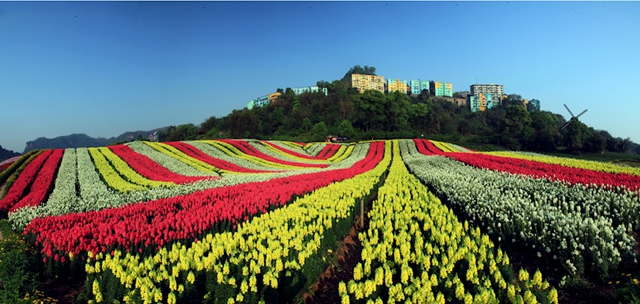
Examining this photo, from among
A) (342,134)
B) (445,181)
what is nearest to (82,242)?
(445,181)

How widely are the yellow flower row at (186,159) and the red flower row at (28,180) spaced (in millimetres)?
8622

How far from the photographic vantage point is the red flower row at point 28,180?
48.6 ft

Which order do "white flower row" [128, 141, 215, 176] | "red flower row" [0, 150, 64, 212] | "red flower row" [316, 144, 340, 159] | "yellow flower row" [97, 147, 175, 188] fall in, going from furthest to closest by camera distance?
1. "red flower row" [316, 144, 340, 159]
2. "white flower row" [128, 141, 215, 176]
3. "yellow flower row" [97, 147, 175, 188]
4. "red flower row" [0, 150, 64, 212]

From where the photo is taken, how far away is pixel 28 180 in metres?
20.1

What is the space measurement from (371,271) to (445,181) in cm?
916

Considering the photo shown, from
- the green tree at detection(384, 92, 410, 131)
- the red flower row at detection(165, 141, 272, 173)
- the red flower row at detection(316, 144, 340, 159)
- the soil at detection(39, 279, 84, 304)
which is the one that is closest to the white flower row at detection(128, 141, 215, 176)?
the red flower row at detection(165, 141, 272, 173)

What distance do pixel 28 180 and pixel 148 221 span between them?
14.9 m

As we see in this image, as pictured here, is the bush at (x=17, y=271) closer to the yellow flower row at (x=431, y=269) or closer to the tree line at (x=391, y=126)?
the yellow flower row at (x=431, y=269)

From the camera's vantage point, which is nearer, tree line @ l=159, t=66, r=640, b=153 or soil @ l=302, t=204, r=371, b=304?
soil @ l=302, t=204, r=371, b=304

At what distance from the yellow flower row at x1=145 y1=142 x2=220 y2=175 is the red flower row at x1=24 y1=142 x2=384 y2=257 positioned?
1256cm

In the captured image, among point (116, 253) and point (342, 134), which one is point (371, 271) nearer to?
point (116, 253)

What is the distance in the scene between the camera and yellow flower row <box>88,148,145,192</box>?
56.9ft

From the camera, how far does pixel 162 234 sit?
8766mm

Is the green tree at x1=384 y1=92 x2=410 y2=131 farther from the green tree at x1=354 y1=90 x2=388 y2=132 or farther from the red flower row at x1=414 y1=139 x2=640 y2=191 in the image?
the red flower row at x1=414 y1=139 x2=640 y2=191
